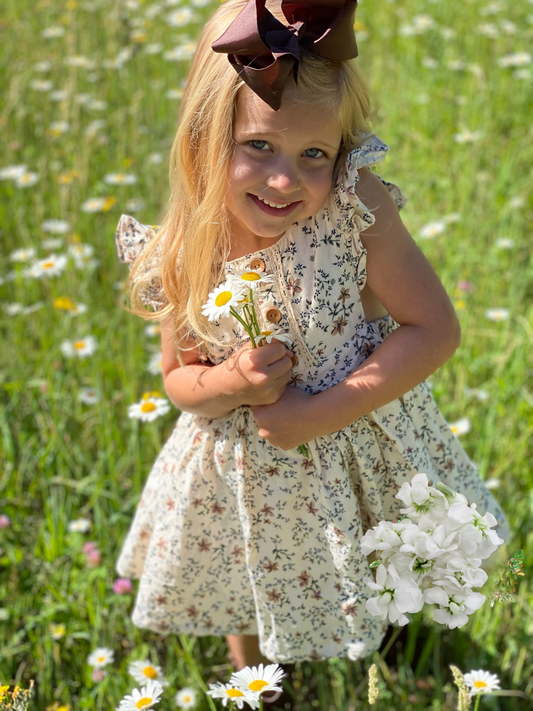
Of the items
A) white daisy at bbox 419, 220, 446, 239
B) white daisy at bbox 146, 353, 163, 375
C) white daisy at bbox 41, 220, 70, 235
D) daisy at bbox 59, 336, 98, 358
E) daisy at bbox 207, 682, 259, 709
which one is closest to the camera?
daisy at bbox 207, 682, 259, 709

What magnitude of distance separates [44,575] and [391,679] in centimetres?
69

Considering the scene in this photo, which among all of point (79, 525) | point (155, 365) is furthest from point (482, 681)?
point (155, 365)

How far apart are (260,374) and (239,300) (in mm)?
119

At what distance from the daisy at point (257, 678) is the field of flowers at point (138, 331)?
5.0 inches

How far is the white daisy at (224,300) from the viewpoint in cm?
91

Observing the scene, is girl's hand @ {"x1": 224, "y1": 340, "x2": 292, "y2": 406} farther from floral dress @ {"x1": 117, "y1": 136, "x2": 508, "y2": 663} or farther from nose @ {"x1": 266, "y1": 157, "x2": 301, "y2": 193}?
nose @ {"x1": 266, "y1": 157, "x2": 301, "y2": 193}

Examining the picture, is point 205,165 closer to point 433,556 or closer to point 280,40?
point 280,40

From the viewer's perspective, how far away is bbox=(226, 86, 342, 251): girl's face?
0.90m

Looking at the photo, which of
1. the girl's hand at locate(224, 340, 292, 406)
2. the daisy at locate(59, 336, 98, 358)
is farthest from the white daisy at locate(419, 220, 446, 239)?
the girl's hand at locate(224, 340, 292, 406)

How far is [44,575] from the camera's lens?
1470mm

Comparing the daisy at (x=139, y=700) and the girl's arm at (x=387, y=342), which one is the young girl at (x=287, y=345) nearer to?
the girl's arm at (x=387, y=342)

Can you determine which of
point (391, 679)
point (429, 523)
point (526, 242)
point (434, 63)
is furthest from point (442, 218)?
point (429, 523)

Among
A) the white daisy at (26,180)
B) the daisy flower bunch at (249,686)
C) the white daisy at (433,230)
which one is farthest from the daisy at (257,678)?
the white daisy at (26,180)

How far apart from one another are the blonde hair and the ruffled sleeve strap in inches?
0.9
